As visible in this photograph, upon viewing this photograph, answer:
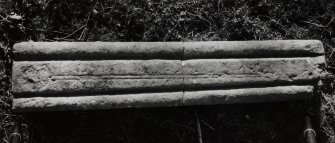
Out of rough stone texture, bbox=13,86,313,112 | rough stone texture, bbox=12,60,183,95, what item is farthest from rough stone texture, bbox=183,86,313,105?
rough stone texture, bbox=12,60,183,95

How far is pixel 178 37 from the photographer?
3781 mm

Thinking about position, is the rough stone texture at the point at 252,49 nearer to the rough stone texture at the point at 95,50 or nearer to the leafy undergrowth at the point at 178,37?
the rough stone texture at the point at 95,50

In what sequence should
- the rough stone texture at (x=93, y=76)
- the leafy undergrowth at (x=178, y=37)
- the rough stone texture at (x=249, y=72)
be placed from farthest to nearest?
the leafy undergrowth at (x=178, y=37) < the rough stone texture at (x=249, y=72) < the rough stone texture at (x=93, y=76)

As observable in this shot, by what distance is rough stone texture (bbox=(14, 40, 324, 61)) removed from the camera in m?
3.28

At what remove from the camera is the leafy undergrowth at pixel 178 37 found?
356cm

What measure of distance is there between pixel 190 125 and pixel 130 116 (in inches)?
21.0

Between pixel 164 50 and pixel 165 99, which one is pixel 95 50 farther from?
pixel 165 99

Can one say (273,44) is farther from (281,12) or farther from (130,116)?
(130,116)

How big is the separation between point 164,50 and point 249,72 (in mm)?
740

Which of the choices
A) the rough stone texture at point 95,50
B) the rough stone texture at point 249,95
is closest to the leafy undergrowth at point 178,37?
the rough stone texture at point 249,95

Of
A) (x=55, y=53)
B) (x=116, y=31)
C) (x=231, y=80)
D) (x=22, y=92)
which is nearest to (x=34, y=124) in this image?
(x=22, y=92)

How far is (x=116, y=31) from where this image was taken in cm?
373

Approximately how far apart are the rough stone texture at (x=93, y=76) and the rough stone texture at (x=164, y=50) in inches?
2.1

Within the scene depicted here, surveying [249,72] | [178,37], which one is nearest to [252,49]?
[249,72]
